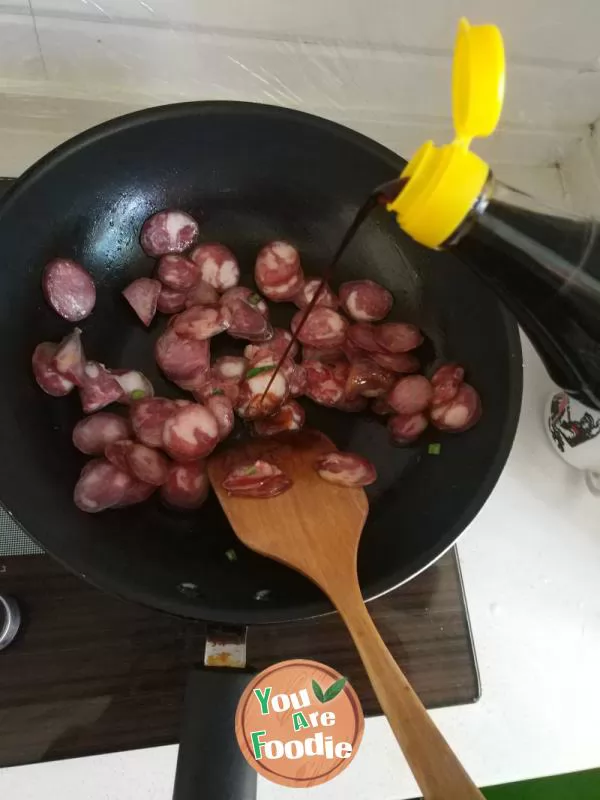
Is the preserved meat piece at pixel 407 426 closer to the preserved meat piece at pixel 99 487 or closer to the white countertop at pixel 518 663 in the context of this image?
the white countertop at pixel 518 663

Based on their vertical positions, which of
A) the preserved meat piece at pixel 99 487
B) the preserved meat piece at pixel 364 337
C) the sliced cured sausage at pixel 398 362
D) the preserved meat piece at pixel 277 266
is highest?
the preserved meat piece at pixel 277 266

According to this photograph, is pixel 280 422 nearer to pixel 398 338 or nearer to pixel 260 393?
pixel 260 393

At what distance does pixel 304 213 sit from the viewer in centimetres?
86

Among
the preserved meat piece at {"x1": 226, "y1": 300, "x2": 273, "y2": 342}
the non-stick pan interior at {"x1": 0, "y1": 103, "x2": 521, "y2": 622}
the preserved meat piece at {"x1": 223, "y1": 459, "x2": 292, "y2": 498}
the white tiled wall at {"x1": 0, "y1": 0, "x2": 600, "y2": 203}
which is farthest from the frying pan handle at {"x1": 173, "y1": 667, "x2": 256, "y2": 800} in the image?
the white tiled wall at {"x1": 0, "y1": 0, "x2": 600, "y2": 203}

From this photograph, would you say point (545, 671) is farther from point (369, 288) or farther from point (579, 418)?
point (369, 288)

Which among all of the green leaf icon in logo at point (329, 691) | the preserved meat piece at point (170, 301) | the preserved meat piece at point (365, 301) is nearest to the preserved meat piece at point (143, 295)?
the preserved meat piece at point (170, 301)

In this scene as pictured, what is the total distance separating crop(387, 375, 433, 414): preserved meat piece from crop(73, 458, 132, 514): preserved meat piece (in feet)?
1.03

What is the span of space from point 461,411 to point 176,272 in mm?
366

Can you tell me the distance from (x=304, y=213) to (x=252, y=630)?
503mm

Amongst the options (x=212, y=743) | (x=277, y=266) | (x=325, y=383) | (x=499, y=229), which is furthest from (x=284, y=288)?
(x=212, y=743)

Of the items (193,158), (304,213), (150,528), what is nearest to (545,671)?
(150,528)

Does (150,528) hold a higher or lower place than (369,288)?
lower

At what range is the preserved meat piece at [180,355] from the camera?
79cm

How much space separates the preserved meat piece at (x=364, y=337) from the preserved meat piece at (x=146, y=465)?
0.27 metres
